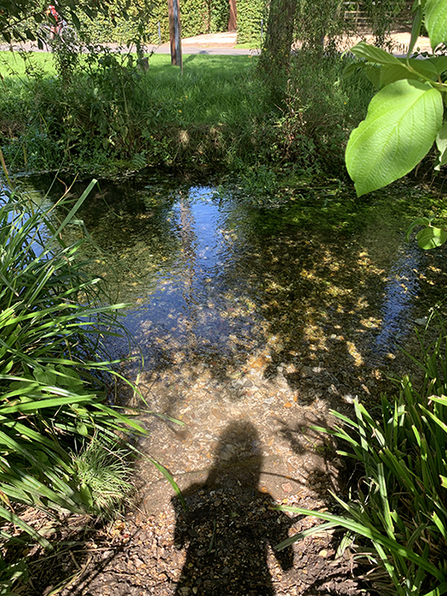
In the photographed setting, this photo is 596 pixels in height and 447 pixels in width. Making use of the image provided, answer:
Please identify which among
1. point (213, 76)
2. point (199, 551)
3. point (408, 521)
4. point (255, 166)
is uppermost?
point (213, 76)

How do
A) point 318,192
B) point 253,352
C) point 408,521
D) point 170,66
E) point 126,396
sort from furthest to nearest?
1. point 170,66
2. point 318,192
3. point 253,352
4. point 126,396
5. point 408,521

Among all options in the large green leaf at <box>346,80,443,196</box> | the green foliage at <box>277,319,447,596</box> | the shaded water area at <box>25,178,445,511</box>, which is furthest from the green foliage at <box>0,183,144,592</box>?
the large green leaf at <box>346,80,443,196</box>

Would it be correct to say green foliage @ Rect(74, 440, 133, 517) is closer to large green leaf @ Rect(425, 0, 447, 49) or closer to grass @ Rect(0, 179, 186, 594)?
grass @ Rect(0, 179, 186, 594)

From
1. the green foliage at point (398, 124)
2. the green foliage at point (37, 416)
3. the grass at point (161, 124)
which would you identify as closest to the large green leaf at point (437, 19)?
the green foliage at point (398, 124)

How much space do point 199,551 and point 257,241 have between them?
3106mm

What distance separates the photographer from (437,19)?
44cm

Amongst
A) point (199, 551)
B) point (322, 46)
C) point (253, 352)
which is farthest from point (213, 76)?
point (199, 551)

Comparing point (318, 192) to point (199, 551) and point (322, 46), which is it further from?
point (199, 551)

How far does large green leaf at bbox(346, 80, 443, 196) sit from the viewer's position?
440 millimetres

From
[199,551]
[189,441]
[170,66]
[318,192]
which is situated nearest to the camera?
[199,551]

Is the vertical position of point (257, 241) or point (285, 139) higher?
point (285, 139)

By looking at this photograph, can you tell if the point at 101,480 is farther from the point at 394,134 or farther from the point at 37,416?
the point at 394,134

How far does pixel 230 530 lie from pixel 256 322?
163 centimetres

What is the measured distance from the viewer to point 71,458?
6.22ft
